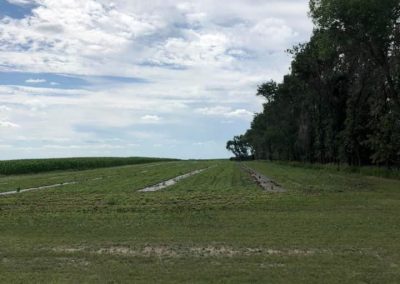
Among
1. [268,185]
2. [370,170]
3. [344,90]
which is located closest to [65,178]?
[268,185]

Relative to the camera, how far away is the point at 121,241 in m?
13.8

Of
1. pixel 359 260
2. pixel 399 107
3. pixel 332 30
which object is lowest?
pixel 359 260

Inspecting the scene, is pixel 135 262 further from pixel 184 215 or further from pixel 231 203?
pixel 231 203

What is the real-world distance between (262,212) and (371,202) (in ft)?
21.9

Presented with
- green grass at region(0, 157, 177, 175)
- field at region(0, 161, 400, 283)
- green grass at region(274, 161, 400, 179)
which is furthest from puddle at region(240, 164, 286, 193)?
green grass at region(0, 157, 177, 175)

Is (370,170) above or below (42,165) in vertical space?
below

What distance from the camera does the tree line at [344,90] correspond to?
39.7 m

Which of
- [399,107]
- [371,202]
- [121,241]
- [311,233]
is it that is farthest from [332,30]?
[121,241]

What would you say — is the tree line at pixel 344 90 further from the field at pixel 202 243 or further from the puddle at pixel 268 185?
the field at pixel 202 243

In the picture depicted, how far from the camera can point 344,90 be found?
67.8 metres

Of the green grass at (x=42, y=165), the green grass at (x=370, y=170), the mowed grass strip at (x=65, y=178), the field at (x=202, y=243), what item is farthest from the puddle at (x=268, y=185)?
the green grass at (x=42, y=165)

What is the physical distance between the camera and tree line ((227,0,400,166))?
39.7 meters

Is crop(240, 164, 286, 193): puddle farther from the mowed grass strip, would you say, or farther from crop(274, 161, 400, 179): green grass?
crop(274, 161, 400, 179): green grass

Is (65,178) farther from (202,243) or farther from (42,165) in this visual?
(202,243)
